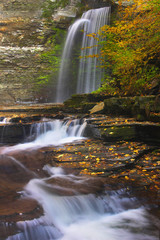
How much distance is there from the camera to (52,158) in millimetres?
4855

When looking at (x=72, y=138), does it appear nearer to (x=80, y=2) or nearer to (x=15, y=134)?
(x=15, y=134)

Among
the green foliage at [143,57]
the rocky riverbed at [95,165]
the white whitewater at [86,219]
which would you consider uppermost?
the green foliage at [143,57]

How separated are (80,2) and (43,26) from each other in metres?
4.73

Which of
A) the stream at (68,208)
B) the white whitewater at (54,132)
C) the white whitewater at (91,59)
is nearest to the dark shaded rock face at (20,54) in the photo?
the white whitewater at (91,59)

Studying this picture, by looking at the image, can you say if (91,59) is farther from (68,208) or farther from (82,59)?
(68,208)

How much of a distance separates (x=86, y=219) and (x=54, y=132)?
13.5ft

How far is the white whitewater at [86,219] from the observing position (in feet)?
8.83

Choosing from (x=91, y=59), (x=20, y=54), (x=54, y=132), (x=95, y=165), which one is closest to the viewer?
(x=95, y=165)

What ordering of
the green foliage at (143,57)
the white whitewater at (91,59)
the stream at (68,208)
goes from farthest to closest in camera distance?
the white whitewater at (91,59), the green foliage at (143,57), the stream at (68,208)

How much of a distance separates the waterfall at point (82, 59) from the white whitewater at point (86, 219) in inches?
461

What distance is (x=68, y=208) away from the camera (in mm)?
3193

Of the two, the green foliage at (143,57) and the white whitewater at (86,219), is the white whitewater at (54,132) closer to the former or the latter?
the green foliage at (143,57)

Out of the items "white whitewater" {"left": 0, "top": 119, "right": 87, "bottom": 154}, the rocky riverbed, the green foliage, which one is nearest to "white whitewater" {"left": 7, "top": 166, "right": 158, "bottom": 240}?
the rocky riverbed

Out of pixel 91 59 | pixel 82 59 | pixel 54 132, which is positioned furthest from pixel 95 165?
pixel 82 59
